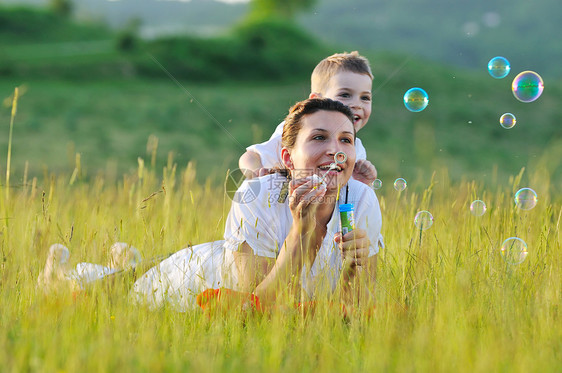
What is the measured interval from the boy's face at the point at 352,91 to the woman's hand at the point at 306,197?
1306 mm

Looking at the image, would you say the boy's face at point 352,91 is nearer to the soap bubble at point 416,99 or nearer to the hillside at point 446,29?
the soap bubble at point 416,99

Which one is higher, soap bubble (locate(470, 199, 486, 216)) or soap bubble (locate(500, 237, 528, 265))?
soap bubble (locate(470, 199, 486, 216))

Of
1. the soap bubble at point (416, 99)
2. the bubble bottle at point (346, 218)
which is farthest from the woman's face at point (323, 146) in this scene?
the soap bubble at point (416, 99)

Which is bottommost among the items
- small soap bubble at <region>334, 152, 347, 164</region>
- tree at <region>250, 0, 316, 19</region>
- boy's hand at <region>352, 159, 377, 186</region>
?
small soap bubble at <region>334, 152, 347, 164</region>

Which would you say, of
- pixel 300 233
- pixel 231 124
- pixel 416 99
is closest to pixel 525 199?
pixel 416 99

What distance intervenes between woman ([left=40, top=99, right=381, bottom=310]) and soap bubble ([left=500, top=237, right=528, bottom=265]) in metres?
0.65

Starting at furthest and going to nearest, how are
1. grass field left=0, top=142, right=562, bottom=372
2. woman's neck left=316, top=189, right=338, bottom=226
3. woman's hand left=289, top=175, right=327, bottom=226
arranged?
woman's neck left=316, top=189, right=338, bottom=226 → woman's hand left=289, top=175, right=327, bottom=226 → grass field left=0, top=142, right=562, bottom=372

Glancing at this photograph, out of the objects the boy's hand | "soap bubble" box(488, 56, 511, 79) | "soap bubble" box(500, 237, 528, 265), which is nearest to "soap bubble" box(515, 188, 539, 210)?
"soap bubble" box(500, 237, 528, 265)

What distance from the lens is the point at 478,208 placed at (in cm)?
364

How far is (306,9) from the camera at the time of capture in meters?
42.4

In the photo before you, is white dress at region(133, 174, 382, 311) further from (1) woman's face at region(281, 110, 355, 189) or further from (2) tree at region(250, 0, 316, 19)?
(2) tree at region(250, 0, 316, 19)

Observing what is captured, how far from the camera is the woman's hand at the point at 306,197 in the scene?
9.02 ft

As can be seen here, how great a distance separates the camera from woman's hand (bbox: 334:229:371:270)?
9.27 feet

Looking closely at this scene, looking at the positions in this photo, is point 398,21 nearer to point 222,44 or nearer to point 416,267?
point 222,44
